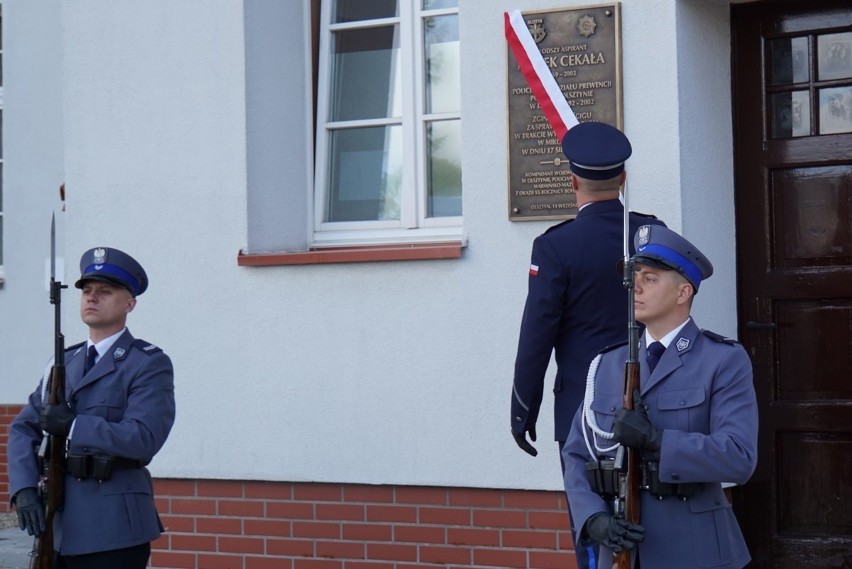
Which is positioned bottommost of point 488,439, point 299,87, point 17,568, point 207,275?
point 17,568

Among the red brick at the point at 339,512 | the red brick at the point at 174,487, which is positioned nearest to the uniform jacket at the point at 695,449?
the red brick at the point at 339,512

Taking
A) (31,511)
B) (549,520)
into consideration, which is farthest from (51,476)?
(549,520)

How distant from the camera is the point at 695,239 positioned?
5906mm

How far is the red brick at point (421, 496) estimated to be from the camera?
625 centimetres

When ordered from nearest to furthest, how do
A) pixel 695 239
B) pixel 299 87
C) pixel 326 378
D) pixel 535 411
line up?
1. pixel 535 411
2. pixel 695 239
3. pixel 326 378
4. pixel 299 87

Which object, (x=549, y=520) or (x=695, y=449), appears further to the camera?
(x=549, y=520)

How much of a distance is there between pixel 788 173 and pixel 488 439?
174 centimetres

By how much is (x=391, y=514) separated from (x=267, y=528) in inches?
25.4

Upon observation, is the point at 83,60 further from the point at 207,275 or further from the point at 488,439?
the point at 488,439

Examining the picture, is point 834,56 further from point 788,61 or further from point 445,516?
point 445,516

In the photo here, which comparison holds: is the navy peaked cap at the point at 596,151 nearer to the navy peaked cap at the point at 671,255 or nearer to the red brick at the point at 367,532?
the navy peaked cap at the point at 671,255

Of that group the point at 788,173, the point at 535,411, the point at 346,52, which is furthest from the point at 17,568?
the point at 788,173

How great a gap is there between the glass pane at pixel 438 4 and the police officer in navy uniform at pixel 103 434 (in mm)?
2321

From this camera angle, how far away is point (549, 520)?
604 centimetres
